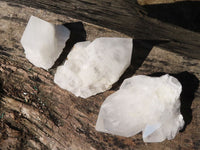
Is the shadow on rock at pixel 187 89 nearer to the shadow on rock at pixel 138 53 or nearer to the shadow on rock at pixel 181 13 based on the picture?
the shadow on rock at pixel 138 53

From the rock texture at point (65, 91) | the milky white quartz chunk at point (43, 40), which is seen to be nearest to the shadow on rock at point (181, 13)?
the rock texture at point (65, 91)

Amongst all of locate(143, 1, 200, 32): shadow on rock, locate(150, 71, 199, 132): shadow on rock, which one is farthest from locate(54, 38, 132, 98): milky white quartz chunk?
locate(143, 1, 200, 32): shadow on rock

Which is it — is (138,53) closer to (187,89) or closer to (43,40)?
(187,89)

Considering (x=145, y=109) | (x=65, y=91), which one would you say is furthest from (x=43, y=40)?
(x=145, y=109)

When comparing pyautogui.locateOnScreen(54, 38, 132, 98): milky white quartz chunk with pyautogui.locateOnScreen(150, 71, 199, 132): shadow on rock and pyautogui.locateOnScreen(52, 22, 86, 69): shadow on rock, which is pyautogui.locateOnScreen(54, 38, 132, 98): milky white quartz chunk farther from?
pyautogui.locateOnScreen(150, 71, 199, 132): shadow on rock

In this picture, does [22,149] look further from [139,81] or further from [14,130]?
[139,81]
